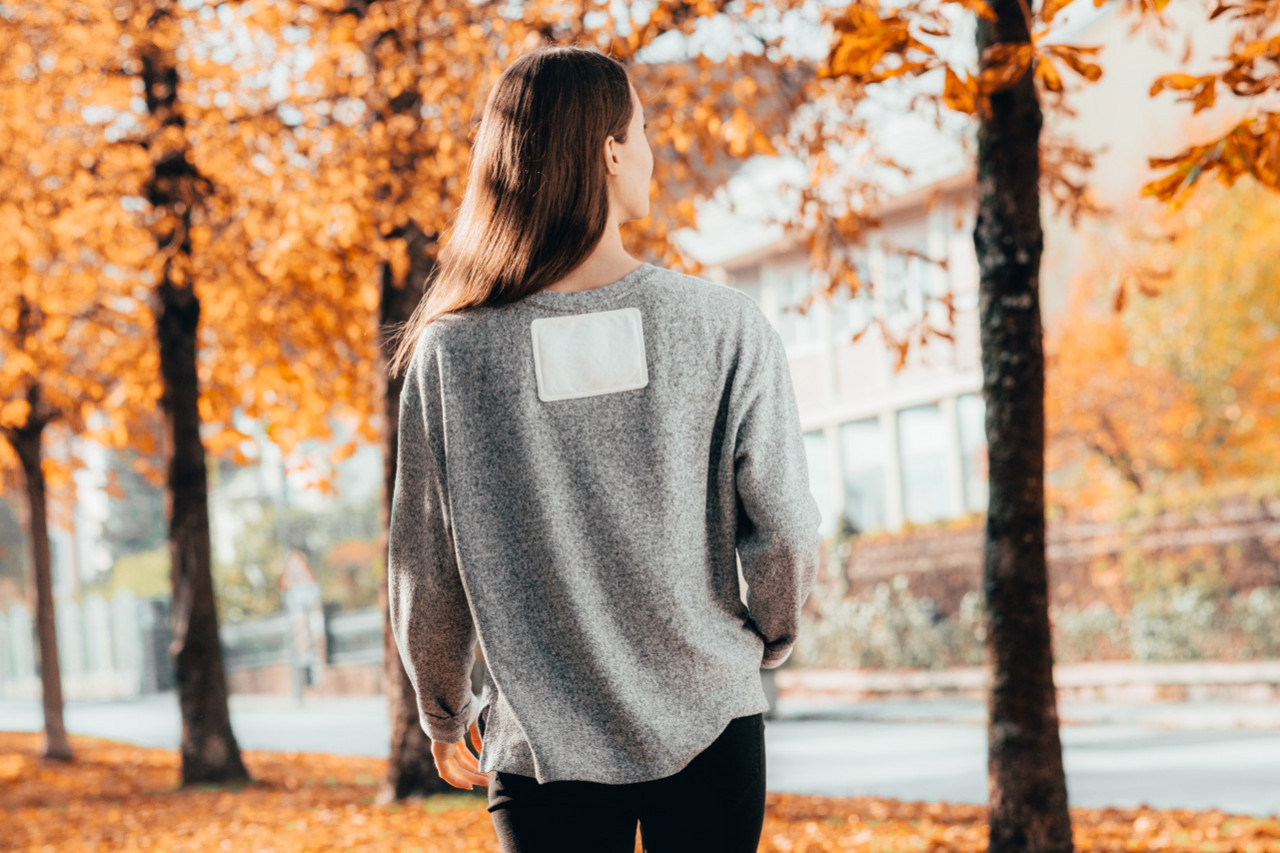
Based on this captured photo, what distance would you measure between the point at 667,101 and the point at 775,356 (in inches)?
221

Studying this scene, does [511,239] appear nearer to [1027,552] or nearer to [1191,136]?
[1027,552]

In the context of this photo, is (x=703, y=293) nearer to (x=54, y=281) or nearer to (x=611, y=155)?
(x=611, y=155)

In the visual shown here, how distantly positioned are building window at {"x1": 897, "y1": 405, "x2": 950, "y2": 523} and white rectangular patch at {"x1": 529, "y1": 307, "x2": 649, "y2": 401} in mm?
24738

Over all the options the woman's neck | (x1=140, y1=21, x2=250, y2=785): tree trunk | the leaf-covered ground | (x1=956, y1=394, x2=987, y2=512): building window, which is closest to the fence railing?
(x1=956, y1=394, x2=987, y2=512): building window

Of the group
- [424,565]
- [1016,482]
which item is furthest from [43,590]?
[424,565]

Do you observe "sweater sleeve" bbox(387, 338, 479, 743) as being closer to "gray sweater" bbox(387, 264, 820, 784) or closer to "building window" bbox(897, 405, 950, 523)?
"gray sweater" bbox(387, 264, 820, 784)

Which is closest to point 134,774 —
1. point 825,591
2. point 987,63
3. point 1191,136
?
point 825,591

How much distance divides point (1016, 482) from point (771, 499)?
3479 millimetres

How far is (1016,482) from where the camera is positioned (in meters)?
Answer: 5.16

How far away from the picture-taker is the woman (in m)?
1.87

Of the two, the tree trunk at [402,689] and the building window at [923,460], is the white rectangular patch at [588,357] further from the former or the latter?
the building window at [923,460]

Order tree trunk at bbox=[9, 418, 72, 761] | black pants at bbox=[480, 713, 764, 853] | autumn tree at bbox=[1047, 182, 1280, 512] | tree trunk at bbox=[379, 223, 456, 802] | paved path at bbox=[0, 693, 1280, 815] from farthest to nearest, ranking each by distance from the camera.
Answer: autumn tree at bbox=[1047, 182, 1280, 512], tree trunk at bbox=[9, 418, 72, 761], paved path at bbox=[0, 693, 1280, 815], tree trunk at bbox=[379, 223, 456, 802], black pants at bbox=[480, 713, 764, 853]

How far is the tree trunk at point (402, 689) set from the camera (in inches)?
328

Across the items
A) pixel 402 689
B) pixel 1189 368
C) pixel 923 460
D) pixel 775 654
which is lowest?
pixel 402 689
